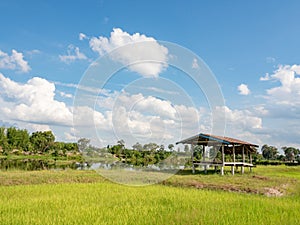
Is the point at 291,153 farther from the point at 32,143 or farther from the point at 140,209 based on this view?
the point at 140,209

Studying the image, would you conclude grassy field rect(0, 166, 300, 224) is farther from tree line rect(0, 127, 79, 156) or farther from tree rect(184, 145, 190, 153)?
tree line rect(0, 127, 79, 156)

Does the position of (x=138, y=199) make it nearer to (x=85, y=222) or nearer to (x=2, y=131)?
(x=85, y=222)

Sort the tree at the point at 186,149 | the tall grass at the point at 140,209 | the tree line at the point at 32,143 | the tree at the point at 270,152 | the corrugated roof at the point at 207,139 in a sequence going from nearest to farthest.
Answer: the tall grass at the point at 140,209 → the corrugated roof at the point at 207,139 → the tree at the point at 186,149 → the tree line at the point at 32,143 → the tree at the point at 270,152

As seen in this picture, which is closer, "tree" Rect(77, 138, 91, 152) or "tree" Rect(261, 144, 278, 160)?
"tree" Rect(77, 138, 91, 152)

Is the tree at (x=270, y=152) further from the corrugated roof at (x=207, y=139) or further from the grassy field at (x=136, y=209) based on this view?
the grassy field at (x=136, y=209)

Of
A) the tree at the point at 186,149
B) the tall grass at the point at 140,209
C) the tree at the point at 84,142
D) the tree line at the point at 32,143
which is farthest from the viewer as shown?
the tree line at the point at 32,143

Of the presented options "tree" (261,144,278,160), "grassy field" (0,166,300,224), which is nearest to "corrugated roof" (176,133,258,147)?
"grassy field" (0,166,300,224)

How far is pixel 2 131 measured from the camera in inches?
1897

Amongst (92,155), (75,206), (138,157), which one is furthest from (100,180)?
(138,157)

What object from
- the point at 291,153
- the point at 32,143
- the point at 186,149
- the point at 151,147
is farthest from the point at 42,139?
the point at 291,153

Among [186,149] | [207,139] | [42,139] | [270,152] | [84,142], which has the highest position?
[270,152]

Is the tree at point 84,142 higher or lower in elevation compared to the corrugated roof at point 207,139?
lower

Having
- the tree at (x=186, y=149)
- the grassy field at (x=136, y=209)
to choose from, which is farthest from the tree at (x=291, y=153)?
the grassy field at (x=136, y=209)

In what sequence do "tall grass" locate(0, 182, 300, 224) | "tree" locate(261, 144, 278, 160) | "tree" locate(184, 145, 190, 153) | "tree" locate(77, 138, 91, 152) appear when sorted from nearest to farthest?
"tall grass" locate(0, 182, 300, 224), "tree" locate(77, 138, 91, 152), "tree" locate(184, 145, 190, 153), "tree" locate(261, 144, 278, 160)
